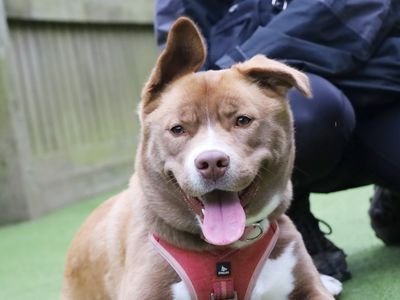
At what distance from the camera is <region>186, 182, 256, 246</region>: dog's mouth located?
7.47 feet

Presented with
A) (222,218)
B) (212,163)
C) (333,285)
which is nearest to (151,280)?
(222,218)

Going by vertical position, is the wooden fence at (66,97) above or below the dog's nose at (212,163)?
below

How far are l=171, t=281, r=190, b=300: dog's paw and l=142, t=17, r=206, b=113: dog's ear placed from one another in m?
0.58

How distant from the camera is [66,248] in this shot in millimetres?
5027

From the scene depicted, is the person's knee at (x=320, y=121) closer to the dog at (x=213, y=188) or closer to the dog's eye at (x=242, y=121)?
the dog at (x=213, y=188)

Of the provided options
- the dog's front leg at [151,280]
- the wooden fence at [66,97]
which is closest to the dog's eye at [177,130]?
the dog's front leg at [151,280]

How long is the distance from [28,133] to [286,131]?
475 cm

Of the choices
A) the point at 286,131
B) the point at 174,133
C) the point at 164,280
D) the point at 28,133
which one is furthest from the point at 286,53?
the point at 28,133

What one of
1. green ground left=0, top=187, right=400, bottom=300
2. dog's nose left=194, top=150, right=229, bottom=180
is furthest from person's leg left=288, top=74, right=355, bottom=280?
dog's nose left=194, top=150, right=229, bottom=180

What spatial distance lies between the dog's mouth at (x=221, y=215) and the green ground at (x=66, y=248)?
861 mm

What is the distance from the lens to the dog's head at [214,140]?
7.47ft

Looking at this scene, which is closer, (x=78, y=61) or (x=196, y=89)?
(x=196, y=89)

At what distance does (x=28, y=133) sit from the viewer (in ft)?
22.5

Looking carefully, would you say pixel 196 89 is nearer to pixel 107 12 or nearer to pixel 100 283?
pixel 100 283
